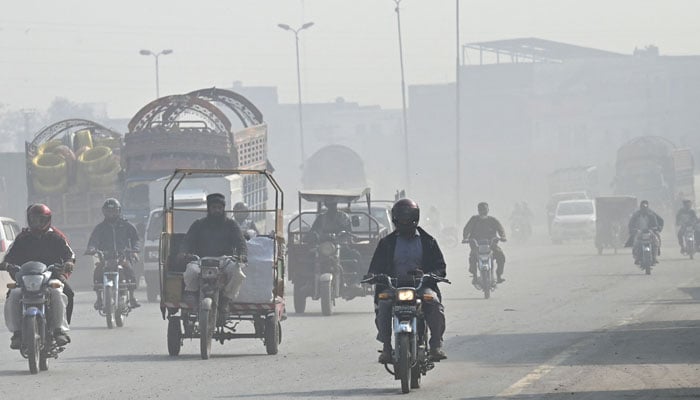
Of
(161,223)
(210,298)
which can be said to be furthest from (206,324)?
(161,223)

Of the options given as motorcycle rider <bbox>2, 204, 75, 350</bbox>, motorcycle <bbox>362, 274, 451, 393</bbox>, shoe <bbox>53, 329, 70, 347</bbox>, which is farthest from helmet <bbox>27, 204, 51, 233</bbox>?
motorcycle <bbox>362, 274, 451, 393</bbox>

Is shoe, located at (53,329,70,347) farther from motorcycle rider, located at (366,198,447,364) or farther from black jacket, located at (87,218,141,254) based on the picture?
black jacket, located at (87,218,141,254)

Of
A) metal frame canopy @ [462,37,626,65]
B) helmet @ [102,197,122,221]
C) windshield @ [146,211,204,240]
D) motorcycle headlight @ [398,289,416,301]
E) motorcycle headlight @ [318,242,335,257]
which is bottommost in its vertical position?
motorcycle headlight @ [318,242,335,257]

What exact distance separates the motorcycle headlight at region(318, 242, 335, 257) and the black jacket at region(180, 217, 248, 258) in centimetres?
745

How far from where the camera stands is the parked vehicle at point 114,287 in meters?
21.7

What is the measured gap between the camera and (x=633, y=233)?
34.8m

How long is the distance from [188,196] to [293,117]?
11063 cm

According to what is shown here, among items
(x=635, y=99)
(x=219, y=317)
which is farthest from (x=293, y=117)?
(x=219, y=317)

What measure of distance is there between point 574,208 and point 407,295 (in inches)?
1788

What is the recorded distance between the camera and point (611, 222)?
48.7 m

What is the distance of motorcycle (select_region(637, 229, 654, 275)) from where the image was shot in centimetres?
3434

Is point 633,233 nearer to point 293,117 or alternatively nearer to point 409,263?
point 409,263

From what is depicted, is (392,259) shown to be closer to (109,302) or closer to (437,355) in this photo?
(437,355)

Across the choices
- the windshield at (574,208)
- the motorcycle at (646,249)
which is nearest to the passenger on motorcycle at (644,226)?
the motorcycle at (646,249)
